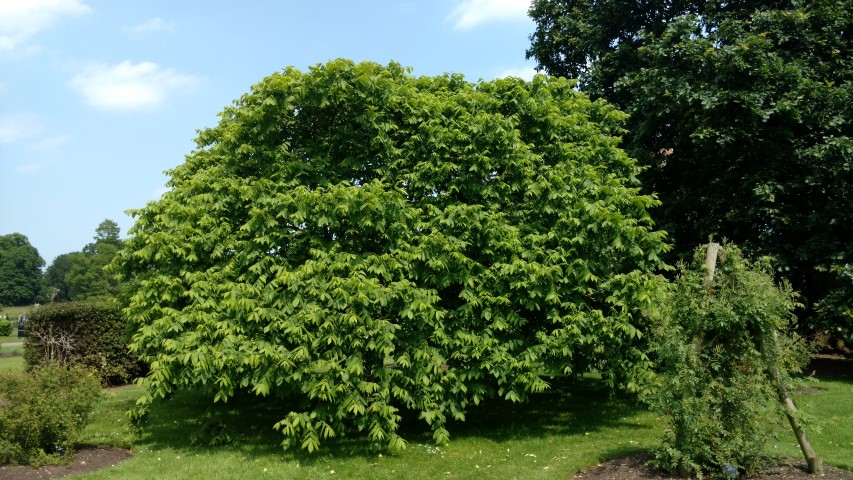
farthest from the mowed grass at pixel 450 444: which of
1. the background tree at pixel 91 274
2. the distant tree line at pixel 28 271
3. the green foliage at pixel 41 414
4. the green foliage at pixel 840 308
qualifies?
the distant tree line at pixel 28 271

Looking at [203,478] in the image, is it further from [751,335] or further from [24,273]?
Result: [24,273]

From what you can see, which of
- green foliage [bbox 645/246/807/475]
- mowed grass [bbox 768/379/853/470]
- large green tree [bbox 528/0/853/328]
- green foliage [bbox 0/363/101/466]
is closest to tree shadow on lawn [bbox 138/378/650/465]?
green foliage [bbox 0/363/101/466]

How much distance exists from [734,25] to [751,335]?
1157cm

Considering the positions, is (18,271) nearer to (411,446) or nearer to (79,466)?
(79,466)

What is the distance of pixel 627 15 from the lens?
20.3m

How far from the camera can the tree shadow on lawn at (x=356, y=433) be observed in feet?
34.1

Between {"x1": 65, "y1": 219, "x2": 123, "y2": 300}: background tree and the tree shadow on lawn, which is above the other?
{"x1": 65, "y1": 219, "x2": 123, "y2": 300}: background tree

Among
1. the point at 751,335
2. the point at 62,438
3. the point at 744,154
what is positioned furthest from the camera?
the point at 744,154

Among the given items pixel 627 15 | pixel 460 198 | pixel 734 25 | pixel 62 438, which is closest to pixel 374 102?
pixel 460 198

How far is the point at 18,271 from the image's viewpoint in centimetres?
11450

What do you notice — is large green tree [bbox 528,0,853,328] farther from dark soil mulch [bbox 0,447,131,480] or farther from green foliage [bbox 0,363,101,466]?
green foliage [bbox 0,363,101,466]

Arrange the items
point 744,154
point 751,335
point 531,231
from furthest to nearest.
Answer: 1. point 744,154
2. point 531,231
3. point 751,335

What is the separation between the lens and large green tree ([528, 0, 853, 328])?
15164 mm

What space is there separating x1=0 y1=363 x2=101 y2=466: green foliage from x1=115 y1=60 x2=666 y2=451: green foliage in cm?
115
